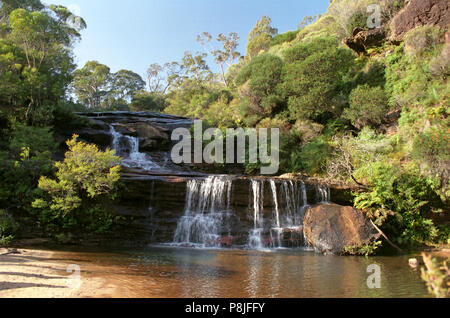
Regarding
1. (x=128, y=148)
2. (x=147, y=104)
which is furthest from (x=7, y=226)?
(x=147, y=104)

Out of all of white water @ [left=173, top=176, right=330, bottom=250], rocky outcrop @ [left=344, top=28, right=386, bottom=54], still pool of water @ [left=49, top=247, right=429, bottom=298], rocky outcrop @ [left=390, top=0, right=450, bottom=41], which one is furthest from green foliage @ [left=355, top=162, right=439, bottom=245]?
rocky outcrop @ [left=344, top=28, right=386, bottom=54]

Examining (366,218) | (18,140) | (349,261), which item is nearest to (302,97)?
(366,218)

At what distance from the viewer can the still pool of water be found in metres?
5.28

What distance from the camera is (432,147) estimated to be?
403 inches

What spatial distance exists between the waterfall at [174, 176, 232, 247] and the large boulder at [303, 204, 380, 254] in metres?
3.22

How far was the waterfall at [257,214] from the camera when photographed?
1077 centimetres

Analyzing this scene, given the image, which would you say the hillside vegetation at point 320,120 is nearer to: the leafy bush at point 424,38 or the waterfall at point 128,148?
the leafy bush at point 424,38

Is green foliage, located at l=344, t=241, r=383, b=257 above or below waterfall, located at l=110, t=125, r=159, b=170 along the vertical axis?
below

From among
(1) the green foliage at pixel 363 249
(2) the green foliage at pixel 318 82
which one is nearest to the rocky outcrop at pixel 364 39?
(2) the green foliage at pixel 318 82

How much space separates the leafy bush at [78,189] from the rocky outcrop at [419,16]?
1798 cm

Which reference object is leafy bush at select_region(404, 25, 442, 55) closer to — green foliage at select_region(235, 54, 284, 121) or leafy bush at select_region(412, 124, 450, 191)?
leafy bush at select_region(412, 124, 450, 191)

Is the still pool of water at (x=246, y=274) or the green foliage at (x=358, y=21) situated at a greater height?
the green foliage at (x=358, y=21)

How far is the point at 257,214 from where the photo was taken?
11.4 metres

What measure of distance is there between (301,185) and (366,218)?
107 inches
